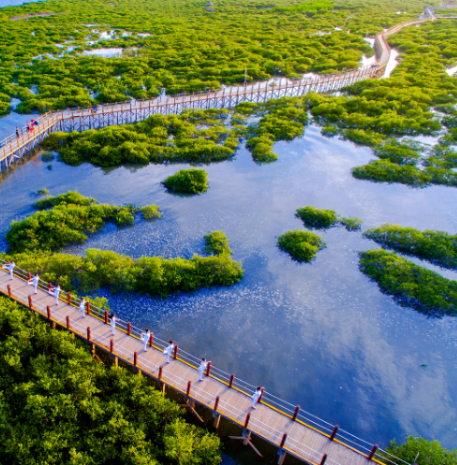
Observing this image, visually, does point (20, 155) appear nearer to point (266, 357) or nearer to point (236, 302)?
point (236, 302)

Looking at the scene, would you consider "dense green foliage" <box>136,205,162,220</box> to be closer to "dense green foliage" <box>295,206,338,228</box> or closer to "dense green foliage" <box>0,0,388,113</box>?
"dense green foliage" <box>295,206,338,228</box>

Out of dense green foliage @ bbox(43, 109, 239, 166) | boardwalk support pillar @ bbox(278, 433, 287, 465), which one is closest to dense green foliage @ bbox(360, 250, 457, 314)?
boardwalk support pillar @ bbox(278, 433, 287, 465)

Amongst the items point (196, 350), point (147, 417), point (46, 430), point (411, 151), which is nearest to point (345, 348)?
point (196, 350)

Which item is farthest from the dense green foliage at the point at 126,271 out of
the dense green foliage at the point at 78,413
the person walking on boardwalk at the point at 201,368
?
the person walking on boardwalk at the point at 201,368

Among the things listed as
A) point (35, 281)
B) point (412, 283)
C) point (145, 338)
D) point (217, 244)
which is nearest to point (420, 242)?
point (412, 283)

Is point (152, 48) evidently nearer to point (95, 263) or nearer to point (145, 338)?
point (95, 263)

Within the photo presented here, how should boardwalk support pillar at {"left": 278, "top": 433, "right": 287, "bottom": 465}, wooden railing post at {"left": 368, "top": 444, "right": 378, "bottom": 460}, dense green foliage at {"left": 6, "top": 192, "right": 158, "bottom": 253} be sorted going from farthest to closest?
dense green foliage at {"left": 6, "top": 192, "right": 158, "bottom": 253} < boardwalk support pillar at {"left": 278, "top": 433, "right": 287, "bottom": 465} < wooden railing post at {"left": 368, "top": 444, "right": 378, "bottom": 460}

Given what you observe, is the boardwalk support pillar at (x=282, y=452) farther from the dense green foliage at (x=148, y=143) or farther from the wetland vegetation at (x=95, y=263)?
the dense green foliage at (x=148, y=143)
